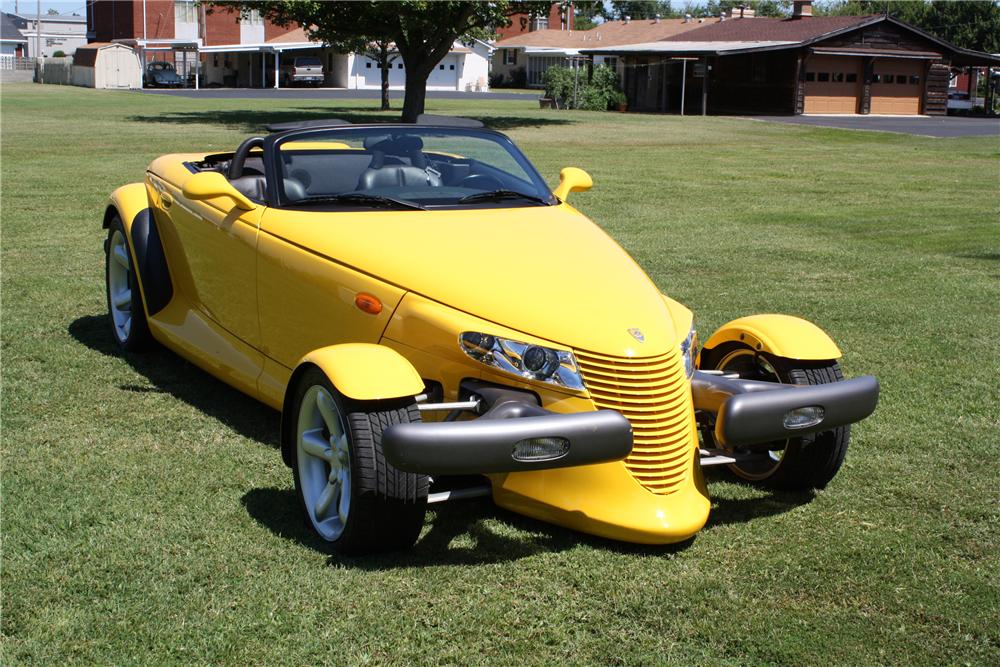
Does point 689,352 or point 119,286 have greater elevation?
point 689,352

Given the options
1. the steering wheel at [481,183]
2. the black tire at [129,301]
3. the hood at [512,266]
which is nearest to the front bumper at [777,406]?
the hood at [512,266]

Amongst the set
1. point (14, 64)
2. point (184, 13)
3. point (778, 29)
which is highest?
point (184, 13)

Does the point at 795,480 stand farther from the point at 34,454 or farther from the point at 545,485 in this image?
the point at 34,454

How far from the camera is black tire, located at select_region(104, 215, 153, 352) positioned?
7180 millimetres

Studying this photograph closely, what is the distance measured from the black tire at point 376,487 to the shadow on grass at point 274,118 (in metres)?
25.7

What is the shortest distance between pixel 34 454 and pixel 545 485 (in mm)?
2574

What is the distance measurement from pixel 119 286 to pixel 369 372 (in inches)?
159

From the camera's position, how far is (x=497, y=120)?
3759cm

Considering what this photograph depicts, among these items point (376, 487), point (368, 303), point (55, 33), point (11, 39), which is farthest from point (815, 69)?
point (55, 33)

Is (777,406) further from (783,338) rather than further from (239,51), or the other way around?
(239,51)

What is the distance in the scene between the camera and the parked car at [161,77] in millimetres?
69500

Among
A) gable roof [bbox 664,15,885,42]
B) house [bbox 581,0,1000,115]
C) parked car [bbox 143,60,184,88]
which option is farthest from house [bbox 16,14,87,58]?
house [bbox 581,0,1000,115]

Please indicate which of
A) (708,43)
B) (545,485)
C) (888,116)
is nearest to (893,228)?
(545,485)

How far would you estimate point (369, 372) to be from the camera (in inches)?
168
